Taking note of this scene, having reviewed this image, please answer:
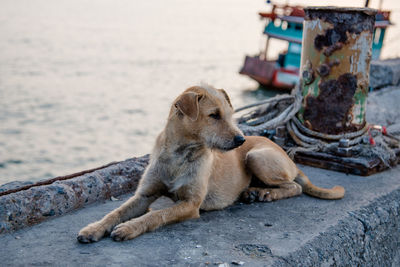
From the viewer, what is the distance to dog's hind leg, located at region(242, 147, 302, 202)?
14.8ft

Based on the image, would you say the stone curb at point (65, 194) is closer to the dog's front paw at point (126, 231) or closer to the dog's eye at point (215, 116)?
the dog's front paw at point (126, 231)

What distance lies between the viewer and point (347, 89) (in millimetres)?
5484

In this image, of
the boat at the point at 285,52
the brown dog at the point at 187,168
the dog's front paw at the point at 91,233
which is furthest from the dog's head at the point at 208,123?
the boat at the point at 285,52

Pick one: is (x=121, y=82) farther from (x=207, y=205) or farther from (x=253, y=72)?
(x=207, y=205)

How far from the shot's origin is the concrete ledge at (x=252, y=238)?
10.3 feet

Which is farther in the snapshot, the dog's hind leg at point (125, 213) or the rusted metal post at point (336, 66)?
the rusted metal post at point (336, 66)

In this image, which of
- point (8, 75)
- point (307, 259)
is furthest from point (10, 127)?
point (307, 259)

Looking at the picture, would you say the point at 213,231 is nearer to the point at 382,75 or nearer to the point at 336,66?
the point at 336,66

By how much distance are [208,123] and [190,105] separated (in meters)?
0.24

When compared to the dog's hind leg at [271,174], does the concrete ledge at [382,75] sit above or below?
above

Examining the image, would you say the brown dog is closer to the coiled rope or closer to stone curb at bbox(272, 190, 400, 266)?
stone curb at bbox(272, 190, 400, 266)

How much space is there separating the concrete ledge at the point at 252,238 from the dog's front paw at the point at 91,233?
0.04 meters

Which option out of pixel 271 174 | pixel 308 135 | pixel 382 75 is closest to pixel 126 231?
pixel 271 174

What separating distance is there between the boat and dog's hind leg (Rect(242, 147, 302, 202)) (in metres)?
22.5
